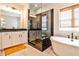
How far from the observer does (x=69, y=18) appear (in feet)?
7.06

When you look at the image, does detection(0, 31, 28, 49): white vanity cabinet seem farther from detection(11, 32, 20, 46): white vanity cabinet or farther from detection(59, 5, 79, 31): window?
detection(59, 5, 79, 31): window

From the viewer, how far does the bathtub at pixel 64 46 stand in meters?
1.89

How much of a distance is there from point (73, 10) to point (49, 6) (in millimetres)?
556

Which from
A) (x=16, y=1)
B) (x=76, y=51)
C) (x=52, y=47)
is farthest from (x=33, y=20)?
(x=76, y=51)

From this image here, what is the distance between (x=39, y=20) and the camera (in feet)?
7.25

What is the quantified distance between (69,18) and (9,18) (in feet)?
4.62

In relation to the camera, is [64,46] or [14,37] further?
[14,37]

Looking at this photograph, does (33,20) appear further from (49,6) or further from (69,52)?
(69,52)

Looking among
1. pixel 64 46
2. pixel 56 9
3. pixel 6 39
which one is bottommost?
pixel 64 46

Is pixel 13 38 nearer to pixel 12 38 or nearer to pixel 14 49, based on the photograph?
pixel 12 38

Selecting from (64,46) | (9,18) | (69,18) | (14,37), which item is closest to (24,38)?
(14,37)

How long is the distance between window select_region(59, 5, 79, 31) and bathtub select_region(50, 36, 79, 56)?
274mm

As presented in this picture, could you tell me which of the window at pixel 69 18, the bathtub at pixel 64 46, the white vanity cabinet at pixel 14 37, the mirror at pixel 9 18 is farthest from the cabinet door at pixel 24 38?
the window at pixel 69 18

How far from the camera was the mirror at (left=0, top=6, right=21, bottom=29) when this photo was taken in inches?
83.7
